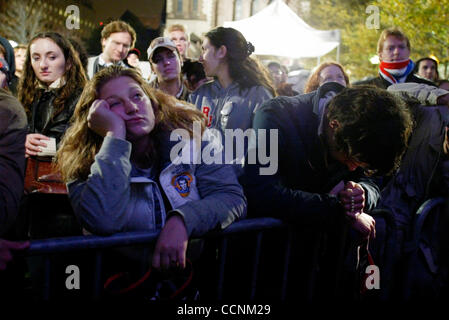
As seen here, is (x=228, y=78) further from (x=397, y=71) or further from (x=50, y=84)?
(x=397, y=71)

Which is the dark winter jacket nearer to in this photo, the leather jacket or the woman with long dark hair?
the woman with long dark hair

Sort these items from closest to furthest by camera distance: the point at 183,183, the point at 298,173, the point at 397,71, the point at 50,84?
the point at 183,183 < the point at 298,173 < the point at 50,84 < the point at 397,71

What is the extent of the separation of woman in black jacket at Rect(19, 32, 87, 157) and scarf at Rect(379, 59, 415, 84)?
10.1 ft

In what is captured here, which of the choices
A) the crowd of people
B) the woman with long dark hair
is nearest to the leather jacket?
the crowd of people

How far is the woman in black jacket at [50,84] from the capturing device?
3.48 m

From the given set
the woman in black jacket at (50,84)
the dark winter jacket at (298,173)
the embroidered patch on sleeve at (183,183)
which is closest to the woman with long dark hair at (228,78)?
the woman in black jacket at (50,84)

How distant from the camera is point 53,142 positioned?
3.24m

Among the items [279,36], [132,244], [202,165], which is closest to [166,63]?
[202,165]

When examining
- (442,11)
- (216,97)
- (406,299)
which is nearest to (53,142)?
(216,97)

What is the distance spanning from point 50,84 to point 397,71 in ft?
11.2

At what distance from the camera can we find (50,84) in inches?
143

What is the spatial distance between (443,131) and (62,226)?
258 cm

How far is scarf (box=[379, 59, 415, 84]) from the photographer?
4.93 m

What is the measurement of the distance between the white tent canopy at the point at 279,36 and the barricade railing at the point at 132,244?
13282 millimetres
